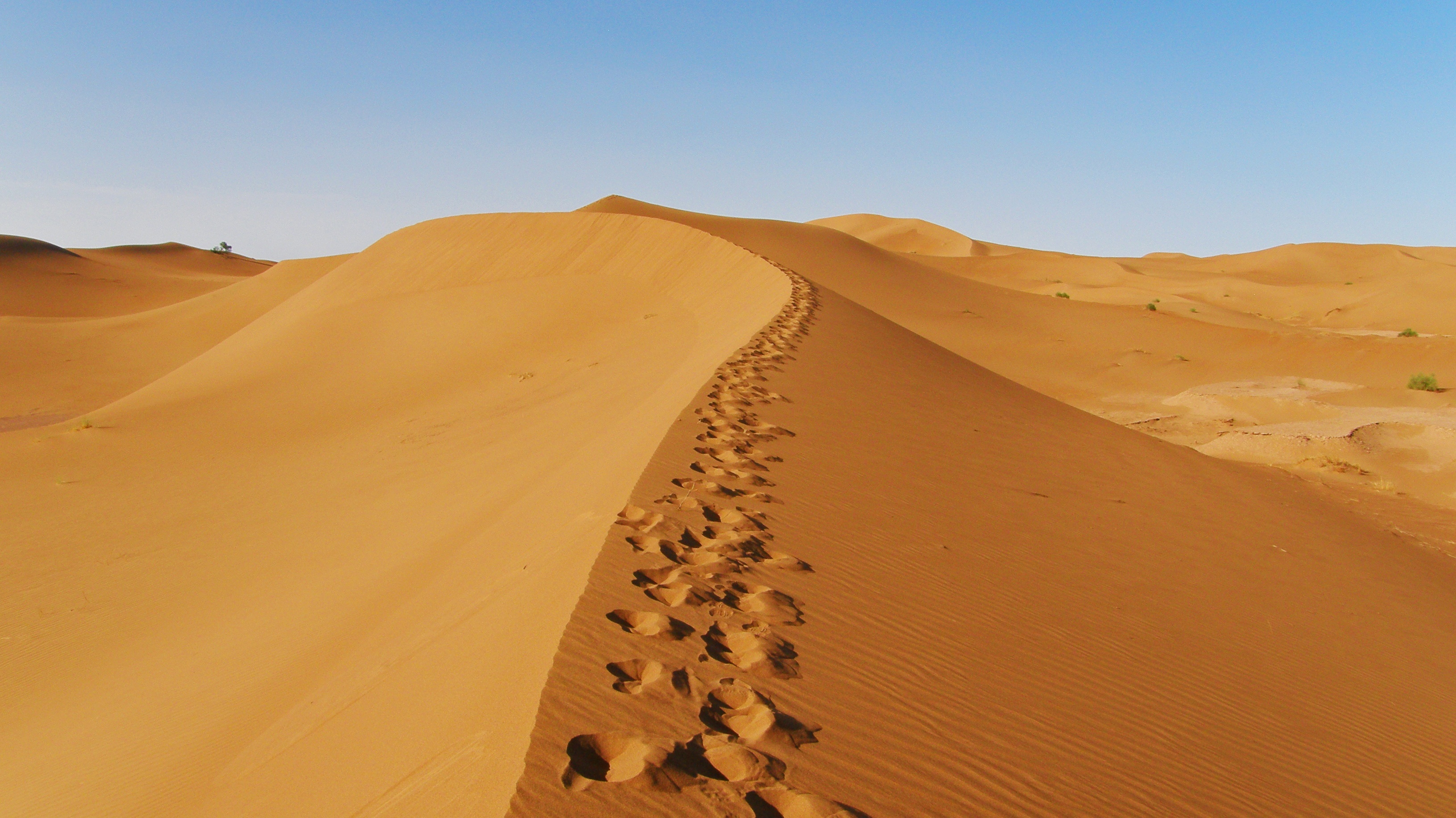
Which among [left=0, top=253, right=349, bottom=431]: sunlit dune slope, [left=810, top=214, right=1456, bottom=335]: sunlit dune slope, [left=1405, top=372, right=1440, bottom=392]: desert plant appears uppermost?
[left=810, top=214, right=1456, bottom=335]: sunlit dune slope

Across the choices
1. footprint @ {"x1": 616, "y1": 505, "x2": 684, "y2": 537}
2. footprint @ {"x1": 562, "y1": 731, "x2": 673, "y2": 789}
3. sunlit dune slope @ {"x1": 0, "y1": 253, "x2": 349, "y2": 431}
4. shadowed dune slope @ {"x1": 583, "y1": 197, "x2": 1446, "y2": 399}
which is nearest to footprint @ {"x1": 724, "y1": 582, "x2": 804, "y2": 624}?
footprint @ {"x1": 616, "y1": 505, "x2": 684, "y2": 537}

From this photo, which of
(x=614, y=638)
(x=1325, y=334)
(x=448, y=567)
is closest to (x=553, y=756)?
(x=614, y=638)

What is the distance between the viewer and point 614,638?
2961mm

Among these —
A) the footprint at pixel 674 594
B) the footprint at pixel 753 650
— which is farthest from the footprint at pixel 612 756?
the footprint at pixel 674 594

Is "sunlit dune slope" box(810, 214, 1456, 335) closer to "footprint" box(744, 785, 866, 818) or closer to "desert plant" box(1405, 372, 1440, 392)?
"desert plant" box(1405, 372, 1440, 392)

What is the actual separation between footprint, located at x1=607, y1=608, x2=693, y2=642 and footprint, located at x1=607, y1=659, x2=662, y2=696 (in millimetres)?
203

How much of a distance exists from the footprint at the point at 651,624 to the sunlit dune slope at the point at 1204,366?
12365 mm

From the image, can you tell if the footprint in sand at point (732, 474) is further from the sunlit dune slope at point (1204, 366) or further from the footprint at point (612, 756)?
the sunlit dune slope at point (1204, 366)

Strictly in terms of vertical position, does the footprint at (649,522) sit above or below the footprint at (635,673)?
above

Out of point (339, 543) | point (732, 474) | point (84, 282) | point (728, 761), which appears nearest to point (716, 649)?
point (728, 761)

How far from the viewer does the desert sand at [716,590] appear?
104 inches

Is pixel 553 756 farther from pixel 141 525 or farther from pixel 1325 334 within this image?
pixel 1325 334

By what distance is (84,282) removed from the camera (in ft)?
166

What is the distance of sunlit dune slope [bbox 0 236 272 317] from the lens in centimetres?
4412
